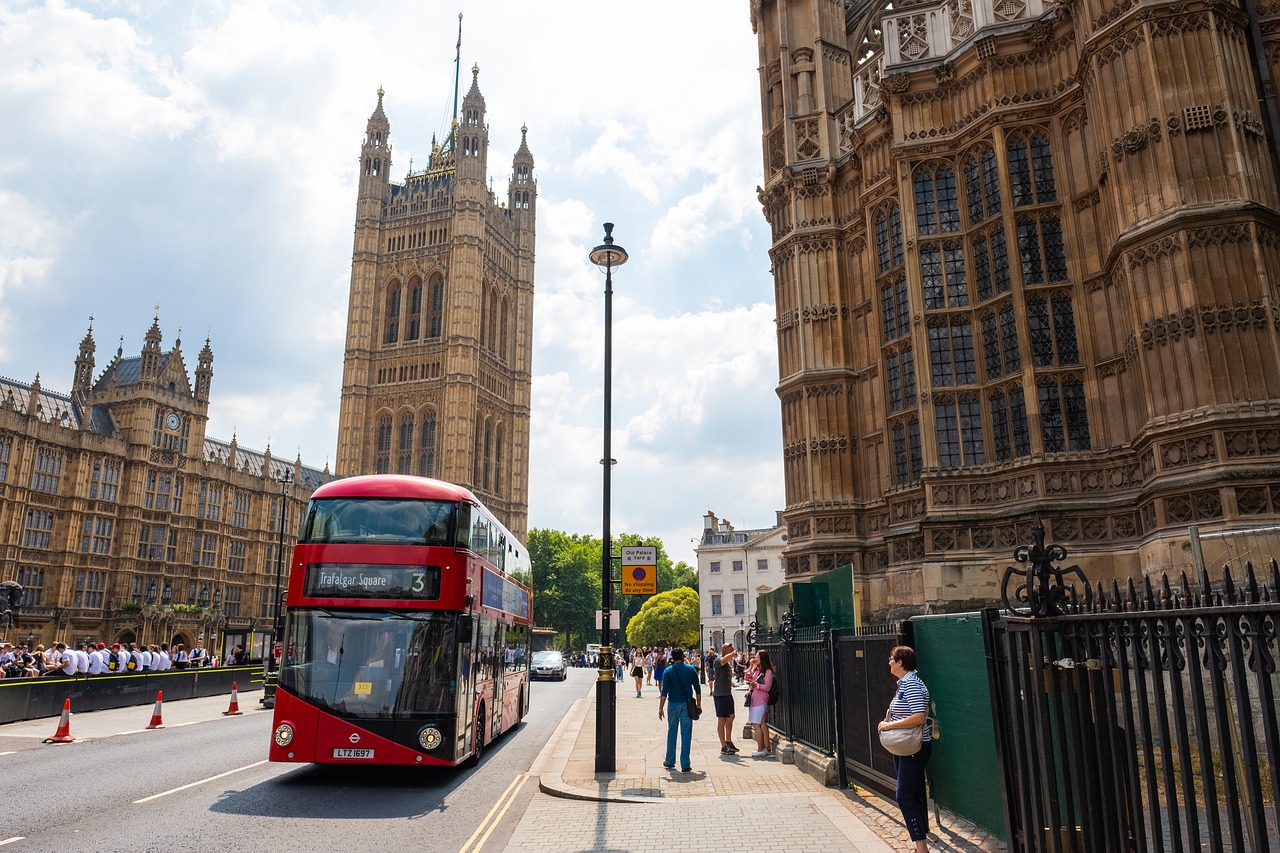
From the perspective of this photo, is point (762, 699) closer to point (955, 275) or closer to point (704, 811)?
point (704, 811)

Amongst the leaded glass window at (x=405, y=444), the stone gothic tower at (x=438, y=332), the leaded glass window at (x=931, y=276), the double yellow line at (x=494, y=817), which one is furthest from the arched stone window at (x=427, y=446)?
the double yellow line at (x=494, y=817)

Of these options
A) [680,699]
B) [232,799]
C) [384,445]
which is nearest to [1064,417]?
[680,699]

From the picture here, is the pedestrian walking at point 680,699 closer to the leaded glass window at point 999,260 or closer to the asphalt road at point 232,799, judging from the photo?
the asphalt road at point 232,799

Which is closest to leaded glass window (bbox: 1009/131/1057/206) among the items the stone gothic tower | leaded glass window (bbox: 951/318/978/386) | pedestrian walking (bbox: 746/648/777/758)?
leaded glass window (bbox: 951/318/978/386)

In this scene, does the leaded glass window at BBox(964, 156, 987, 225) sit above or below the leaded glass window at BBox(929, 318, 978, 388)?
above

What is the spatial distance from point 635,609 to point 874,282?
339 ft

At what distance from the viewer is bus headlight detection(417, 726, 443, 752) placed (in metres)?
11.2

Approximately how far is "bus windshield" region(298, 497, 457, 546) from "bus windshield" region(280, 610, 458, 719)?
1.01 meters

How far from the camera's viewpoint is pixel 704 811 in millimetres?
9234

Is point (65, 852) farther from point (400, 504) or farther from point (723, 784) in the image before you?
point (723, 784)

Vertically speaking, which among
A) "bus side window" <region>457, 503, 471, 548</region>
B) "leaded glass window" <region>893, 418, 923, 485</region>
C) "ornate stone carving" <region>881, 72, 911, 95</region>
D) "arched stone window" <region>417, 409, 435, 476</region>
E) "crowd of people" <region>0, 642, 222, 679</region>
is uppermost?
"arched stone window" <region>417, 409, 435, 476</region>

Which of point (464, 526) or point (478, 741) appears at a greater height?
point (464, 526)

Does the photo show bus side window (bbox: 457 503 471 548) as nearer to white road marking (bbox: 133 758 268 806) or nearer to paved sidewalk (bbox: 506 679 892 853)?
paved sidewalk (bbox: 506 679 892 853)

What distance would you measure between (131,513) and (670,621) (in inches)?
1796
